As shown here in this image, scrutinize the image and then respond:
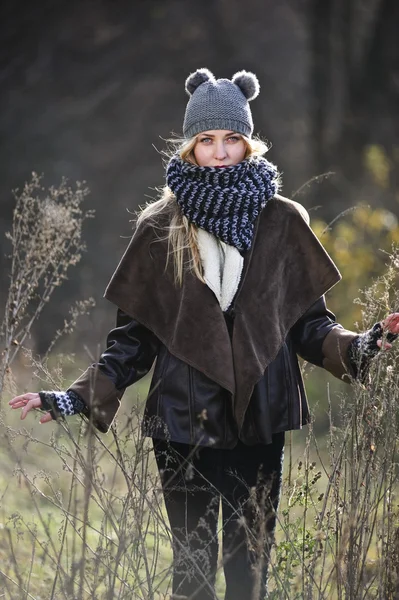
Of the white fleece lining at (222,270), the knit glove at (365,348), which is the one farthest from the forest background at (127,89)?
the knit glove at (365,348)

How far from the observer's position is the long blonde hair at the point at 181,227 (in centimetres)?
287

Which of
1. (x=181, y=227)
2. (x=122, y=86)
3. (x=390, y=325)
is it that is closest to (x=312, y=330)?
(x=390, y=325)

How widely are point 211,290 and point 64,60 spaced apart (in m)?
9.93

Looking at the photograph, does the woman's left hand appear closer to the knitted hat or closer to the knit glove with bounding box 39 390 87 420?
the knitted hat

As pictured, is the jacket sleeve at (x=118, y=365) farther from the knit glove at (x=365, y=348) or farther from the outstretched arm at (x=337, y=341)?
the knit glove at (x=365, y=348)

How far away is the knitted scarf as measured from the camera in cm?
282

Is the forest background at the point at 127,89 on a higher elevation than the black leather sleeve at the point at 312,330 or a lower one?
higher

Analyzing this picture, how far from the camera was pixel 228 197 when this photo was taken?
2818 millimetres

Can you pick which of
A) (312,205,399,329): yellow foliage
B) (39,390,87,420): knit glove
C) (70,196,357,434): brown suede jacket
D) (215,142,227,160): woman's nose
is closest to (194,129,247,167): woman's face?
(215,142,227,160): woman's nose

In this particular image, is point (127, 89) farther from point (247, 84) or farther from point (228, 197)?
point (228, 197)

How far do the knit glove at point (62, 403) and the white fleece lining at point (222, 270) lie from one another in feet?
1.64

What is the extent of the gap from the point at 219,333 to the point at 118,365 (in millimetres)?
332

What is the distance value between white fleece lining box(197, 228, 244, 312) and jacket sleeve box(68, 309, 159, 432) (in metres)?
0.26

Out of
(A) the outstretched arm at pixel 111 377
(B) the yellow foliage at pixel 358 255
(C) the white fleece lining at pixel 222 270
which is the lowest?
(A) the outstretched arm at pixel 111 377
